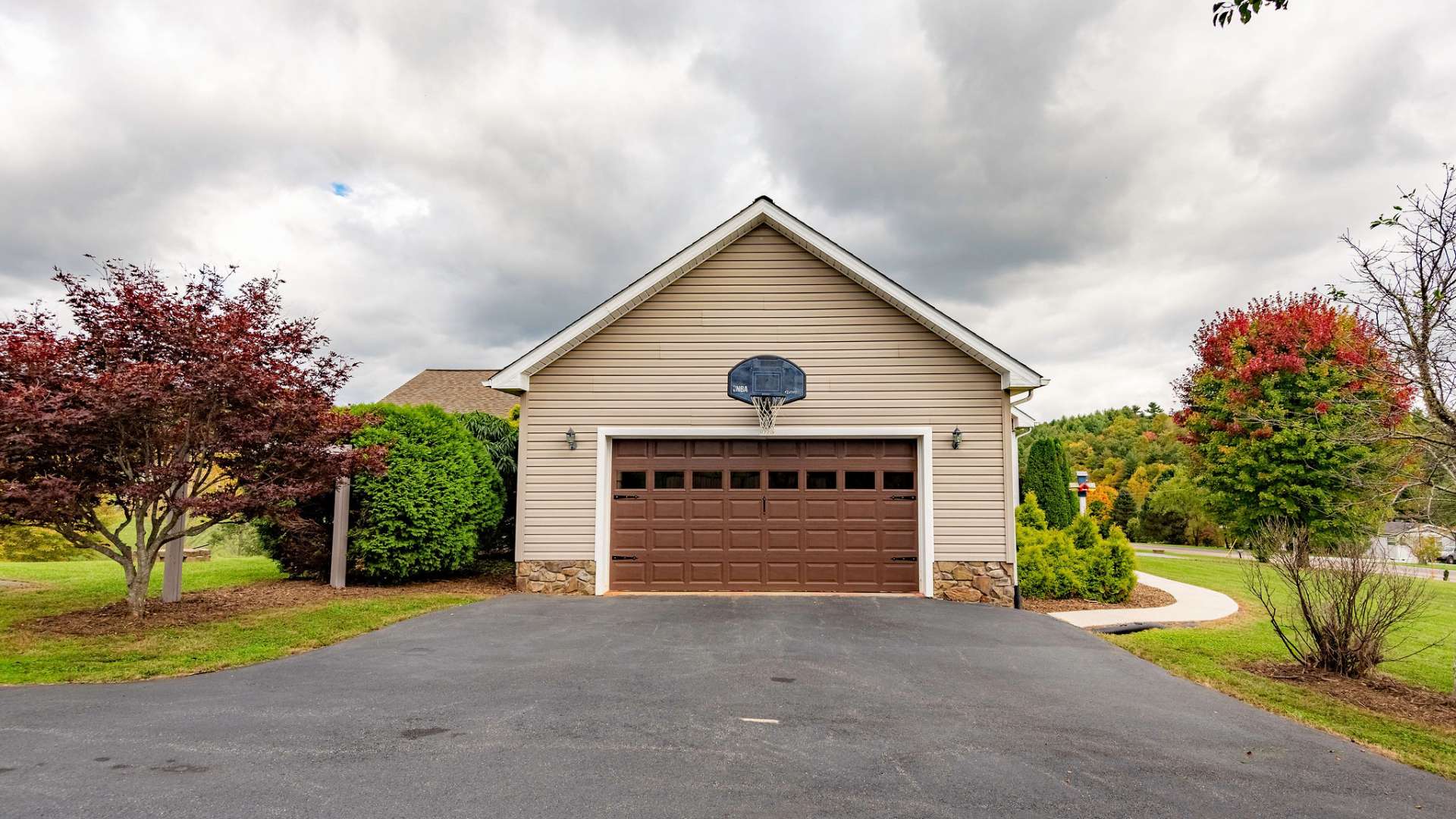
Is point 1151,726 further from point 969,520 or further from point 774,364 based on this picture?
point 774,364

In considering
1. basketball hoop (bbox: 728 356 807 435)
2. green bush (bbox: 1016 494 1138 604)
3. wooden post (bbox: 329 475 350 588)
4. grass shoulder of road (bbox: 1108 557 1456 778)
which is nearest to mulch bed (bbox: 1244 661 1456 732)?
grass shoulder of road (bbox: 1108 557 1456 778)

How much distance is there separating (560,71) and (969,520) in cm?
998

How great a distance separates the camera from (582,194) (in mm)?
A: 14430

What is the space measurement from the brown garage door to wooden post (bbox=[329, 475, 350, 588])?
4161 millimetres

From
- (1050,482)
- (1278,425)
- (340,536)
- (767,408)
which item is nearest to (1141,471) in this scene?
(1050,482)

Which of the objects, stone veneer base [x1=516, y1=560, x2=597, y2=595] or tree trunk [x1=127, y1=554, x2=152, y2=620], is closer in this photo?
tree trunk [x1=127, y1=554, x2=152, y2=620]

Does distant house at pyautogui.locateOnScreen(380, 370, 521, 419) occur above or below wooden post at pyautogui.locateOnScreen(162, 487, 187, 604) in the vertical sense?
above

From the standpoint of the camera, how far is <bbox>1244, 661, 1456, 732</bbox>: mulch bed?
5.48 m

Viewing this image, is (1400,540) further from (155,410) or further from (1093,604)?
(155,410)

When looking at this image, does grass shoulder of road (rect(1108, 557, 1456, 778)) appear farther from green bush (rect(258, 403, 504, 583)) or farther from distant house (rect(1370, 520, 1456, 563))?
green bush (rect(258, 403, 504, 583))

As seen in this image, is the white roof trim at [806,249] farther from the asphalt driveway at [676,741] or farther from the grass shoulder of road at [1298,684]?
the asphalt driveway at [676,741]

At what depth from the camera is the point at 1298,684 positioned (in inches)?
249

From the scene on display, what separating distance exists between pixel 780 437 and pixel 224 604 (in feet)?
26.0

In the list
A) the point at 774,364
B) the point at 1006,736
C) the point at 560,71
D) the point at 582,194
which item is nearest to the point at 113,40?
the point at 560,71
